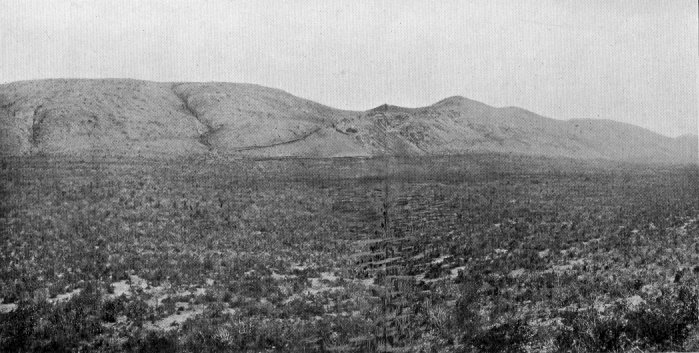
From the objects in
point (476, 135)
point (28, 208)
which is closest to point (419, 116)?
point (476, 135)

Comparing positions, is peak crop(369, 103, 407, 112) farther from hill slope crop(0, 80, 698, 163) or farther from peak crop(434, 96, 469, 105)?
peak crop(434, 96, 469, 105)

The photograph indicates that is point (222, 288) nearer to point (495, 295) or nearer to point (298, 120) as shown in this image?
point (495, 295)

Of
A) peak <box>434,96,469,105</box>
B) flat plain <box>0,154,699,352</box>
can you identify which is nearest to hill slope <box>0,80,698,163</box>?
peak <box>434,96,469,105</box>

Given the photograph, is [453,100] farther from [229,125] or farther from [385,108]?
[229,125]

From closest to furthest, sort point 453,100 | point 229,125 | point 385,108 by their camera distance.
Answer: point 229,125, point 385,108, point 453,100

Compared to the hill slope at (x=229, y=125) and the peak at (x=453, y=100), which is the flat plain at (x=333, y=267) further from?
the peak at (x=453, y=100)

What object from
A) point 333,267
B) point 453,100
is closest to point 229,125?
point 333,267
